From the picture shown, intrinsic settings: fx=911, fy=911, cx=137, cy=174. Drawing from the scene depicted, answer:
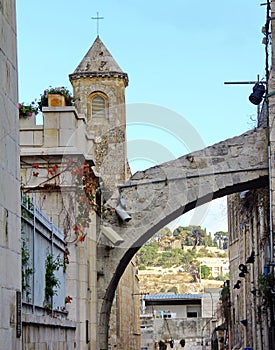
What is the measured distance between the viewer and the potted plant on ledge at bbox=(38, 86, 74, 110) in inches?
531

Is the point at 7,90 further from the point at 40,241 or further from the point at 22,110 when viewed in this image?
the point at 22,110

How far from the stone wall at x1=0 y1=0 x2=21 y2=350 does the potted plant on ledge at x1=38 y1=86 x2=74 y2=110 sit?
5751 millimetres

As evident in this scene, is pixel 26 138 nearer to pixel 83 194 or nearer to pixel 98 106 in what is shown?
pixel 83 194

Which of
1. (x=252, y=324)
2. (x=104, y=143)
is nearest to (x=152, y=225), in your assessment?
(x=252, y=324)

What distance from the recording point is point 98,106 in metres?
38.9

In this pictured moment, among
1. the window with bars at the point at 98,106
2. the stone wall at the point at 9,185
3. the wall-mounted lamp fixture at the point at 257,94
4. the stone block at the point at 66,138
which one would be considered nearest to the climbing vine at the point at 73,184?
the stone block at the point at 66,138

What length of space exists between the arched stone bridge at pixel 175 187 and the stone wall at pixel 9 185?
8283 mm

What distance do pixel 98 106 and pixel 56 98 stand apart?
2547 cm

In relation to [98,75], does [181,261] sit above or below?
below

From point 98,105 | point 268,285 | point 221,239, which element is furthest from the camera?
point 221,239

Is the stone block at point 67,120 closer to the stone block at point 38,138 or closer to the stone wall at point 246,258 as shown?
the stone block at point 38,138

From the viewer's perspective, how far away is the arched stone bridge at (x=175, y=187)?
51.9 ft

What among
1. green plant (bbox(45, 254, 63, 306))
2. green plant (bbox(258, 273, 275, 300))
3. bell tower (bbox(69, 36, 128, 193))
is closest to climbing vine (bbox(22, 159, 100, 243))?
green plant (bbox(45, 254, 63, 306))

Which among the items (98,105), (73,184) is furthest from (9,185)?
(98,105)
